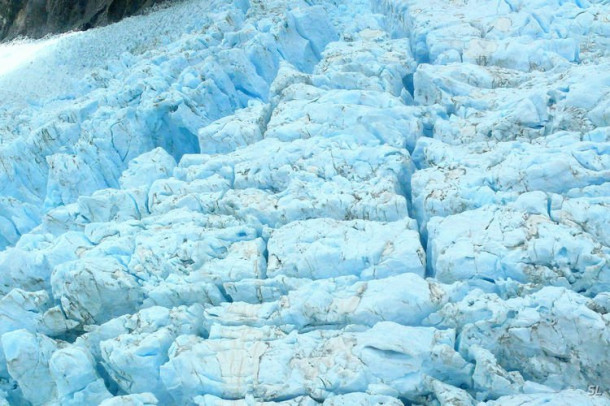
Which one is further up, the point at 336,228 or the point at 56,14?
the point at 56,14

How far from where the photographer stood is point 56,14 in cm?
1609

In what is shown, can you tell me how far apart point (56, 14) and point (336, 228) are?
48.9ft

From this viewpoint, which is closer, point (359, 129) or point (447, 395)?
point (447, 395)

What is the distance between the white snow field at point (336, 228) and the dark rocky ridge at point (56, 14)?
8.83m

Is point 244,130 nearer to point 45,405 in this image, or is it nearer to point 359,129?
point 359,129

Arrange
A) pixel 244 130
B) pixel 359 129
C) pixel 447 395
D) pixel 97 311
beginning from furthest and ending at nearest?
1. pixel 244 130
2. pixel 359 129
3. pixel 97 311
4. pixel 447 395

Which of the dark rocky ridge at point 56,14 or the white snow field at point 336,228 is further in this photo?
the dark rocky ridge at point 56,14

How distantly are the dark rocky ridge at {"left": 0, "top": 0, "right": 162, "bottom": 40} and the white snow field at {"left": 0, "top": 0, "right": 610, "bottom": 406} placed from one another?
8825 mm

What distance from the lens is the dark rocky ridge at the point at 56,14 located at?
582 inches

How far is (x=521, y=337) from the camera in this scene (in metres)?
3.21

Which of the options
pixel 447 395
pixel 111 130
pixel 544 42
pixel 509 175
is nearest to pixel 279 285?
pixel 447 395

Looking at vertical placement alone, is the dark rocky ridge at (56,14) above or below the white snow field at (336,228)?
above

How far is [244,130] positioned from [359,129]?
1.16 metres

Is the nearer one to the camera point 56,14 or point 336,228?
point 336,228
